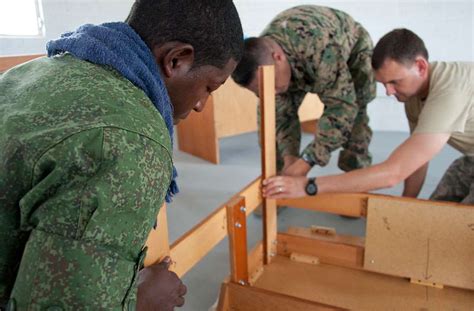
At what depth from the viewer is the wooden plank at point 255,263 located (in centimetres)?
137

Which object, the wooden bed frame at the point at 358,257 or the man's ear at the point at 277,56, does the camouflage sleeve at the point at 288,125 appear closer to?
the man's ear at the point at 277,56

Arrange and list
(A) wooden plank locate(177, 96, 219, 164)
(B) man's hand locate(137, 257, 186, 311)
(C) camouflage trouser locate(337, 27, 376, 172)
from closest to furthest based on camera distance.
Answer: (B) man's hand locate(137, 257, 186, 311)
(C) camouflage trouser locate(337, 27, 376, 172)
(A) wooden plank locate(177, 96, 219, 164)

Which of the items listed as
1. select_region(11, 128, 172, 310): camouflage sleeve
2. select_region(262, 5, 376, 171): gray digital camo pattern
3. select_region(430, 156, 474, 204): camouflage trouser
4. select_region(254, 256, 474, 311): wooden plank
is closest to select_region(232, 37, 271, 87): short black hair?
select_region(262, 5, 376, 171): gray digital camo pattern

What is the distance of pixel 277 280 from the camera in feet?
4.54

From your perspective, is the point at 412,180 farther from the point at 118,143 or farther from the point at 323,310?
the point at 118,143

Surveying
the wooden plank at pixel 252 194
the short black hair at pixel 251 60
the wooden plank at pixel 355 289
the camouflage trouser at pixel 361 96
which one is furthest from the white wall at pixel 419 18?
the wooden plank at pixel 355 289

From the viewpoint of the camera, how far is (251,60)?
1.47 m

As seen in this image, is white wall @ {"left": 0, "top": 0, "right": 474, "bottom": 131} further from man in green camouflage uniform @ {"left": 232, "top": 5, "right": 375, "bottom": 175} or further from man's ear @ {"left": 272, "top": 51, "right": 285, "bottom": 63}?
man's ear @ {"left": 272, "top": 51, "right": 285, "bottom": 63}

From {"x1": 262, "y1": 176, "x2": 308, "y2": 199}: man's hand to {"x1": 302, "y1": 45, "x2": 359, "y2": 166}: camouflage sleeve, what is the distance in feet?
0.83

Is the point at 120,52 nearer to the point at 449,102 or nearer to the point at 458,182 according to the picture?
the point at 449,102

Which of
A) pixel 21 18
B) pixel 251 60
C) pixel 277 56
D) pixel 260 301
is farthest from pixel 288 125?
pixel 21 18

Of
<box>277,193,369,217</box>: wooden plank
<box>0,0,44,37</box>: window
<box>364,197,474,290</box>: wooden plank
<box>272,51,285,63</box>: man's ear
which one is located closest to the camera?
<box>364,197,474,290</box>: wooden plank

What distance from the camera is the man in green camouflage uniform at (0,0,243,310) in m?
0.43

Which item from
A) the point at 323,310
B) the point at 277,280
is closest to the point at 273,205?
the point at 277,280
